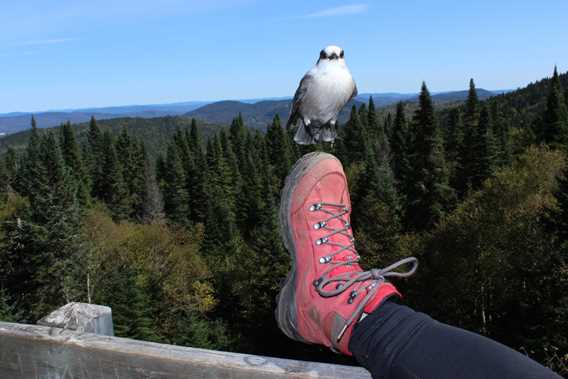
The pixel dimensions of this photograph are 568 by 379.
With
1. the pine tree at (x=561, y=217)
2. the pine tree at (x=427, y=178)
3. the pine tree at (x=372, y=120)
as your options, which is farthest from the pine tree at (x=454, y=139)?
the pine tree at (x=372, y=120)

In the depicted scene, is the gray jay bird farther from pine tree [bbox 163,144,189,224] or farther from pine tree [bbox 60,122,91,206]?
pine tree [bbox 60,122,91,206]

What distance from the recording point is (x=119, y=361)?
2680 mm

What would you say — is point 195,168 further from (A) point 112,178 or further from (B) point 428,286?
(B) point 428,286

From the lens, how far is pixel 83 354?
279cm

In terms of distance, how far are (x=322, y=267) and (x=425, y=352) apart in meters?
0.89

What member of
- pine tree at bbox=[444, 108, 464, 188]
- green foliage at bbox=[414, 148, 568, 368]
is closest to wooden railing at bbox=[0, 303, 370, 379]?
green foliage at bbox=[414, 148, 568, 368]

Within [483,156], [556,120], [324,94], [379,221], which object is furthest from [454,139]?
[324,94]

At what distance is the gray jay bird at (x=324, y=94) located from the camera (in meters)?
3.98

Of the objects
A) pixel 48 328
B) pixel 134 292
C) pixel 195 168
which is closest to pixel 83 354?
pixel 48 328

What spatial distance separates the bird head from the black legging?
215 centimetres

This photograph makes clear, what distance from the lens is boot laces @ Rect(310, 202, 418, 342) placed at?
2.60 m

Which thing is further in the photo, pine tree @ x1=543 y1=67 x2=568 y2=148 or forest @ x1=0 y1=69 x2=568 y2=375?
pine tree @ x1=543 y1=67 x2=568 y2=148

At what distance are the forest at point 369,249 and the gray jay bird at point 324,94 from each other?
21cm

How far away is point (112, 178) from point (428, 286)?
54366mm
